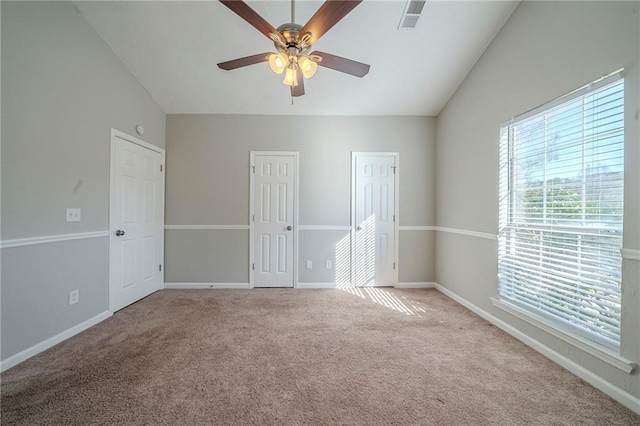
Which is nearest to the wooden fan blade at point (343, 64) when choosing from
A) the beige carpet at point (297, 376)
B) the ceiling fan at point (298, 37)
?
the ceiling fan at point (298, 37)

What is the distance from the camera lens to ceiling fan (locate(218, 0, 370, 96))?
146cm

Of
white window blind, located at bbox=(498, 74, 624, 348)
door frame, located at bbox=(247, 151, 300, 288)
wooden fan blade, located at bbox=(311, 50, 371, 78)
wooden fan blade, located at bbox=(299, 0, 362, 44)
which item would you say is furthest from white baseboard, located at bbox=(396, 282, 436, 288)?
wooden fan blade, located at bbox=(299, 0, 362, 44)

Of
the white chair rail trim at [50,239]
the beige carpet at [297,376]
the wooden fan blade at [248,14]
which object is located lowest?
the beige carpet at [297,376]

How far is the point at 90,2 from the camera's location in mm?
2291

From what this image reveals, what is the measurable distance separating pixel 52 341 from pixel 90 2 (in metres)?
3.04

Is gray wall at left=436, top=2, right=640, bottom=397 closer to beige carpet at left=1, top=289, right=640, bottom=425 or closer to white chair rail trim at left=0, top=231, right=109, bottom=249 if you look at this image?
beige carpet at left=1, top=289, right=640, bottom=425

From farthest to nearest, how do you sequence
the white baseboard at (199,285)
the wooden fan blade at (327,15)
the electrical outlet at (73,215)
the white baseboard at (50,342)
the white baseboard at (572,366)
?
the white baseboard at (199,285) → the electrical outlet at (73,215) → the white baseboard at (50,342) → the white baseboard at (572,366) → the wooden fan blade at (327,15)

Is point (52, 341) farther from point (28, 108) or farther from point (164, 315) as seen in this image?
point (28, 108)

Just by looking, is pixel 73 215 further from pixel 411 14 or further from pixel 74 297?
Answer: pixel 411 14

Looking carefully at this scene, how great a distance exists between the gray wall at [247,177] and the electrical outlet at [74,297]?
1.33m

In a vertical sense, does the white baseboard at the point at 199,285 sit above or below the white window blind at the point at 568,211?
below

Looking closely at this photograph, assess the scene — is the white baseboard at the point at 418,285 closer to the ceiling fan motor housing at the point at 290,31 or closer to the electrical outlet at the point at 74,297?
the ceiling fan motor housing at the point at 290,31

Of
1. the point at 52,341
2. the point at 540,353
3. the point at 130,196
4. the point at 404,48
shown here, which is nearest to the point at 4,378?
the point at 52,341

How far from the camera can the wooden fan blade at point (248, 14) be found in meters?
1.44
